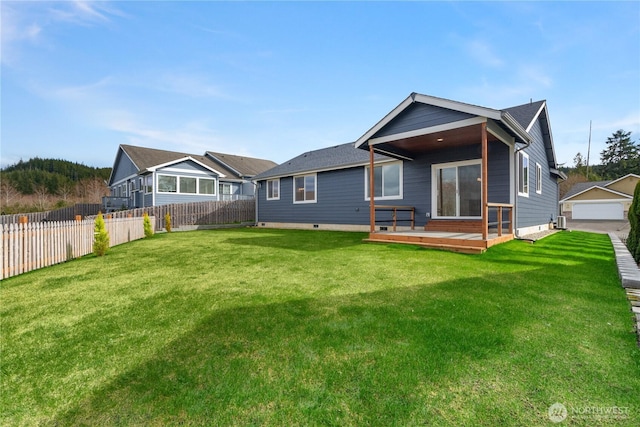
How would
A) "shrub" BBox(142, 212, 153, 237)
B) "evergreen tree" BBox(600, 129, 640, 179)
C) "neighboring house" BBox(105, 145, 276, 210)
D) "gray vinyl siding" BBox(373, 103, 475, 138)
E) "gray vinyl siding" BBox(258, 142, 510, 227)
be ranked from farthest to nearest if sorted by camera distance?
"evergreen tree" BBox(600, 129, 640, 179), "neighboring house" BBox(105, 145, 276, 210), "shrub" BBox(142, 212, 153, 237), "gray vinyl siding" BBox(258, 142, 510, 227), "gray vinyl siding" BBox(373, 103, 475, 138)

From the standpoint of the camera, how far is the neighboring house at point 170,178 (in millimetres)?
18672

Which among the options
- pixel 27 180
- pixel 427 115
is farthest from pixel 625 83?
pixel 27 180

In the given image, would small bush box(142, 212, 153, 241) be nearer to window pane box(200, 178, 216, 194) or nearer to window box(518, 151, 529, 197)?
window pane box(200, 178, 216, 194)

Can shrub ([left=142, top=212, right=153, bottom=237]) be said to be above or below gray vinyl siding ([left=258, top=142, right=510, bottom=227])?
below

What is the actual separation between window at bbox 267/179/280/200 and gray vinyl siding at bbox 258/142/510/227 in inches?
11.1

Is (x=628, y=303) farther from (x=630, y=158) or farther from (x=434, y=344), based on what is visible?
(x=630, y=158)

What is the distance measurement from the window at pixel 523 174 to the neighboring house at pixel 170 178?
1621 cm

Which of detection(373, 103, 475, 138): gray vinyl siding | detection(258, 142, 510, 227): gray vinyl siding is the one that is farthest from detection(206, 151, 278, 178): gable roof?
detection(373, 103, 475, 138): gray vinyl siding

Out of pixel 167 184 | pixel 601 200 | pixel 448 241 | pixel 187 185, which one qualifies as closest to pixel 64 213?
pixel 167 184

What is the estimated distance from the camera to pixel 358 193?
1202 cm

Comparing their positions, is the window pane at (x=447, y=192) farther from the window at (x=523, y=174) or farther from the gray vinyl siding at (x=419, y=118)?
the gray vinyl siding at (x=419, y=118)

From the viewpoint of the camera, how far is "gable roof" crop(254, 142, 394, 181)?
11961 millimetres

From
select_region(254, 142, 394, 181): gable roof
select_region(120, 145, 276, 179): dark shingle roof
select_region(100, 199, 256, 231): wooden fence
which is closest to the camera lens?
select_region(254, 142, 394, 181): gable roof

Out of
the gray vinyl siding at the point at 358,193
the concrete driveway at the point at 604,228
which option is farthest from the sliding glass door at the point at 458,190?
the concrete driveway at the point at 604,228
